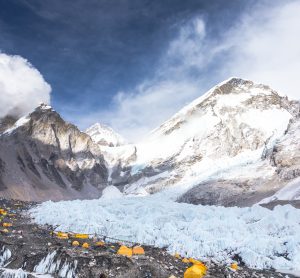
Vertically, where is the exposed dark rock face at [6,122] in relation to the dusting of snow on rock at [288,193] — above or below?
above

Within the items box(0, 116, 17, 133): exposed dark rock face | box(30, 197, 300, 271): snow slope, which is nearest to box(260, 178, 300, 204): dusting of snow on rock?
box(30, 197, 300, 271): snow slope

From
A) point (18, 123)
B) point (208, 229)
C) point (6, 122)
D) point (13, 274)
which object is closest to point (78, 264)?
point (13, 274)

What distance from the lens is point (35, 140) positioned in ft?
640

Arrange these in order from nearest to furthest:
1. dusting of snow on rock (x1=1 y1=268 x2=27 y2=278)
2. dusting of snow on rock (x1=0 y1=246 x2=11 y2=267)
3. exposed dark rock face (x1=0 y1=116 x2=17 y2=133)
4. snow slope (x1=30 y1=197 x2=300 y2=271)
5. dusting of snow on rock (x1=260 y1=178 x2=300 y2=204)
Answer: dusting of snow on rock (x1=1 y1=268 x2=27 y2=278)
dusting of snow on rock (x1=0 y1=246 x2=11 y2=267)
snow slope (x1=30 y1=197 x2=300 y2=271)
dusting of snow on rock (x1=260 y1=178 x2=300 y2=204)
exposed dark rock face (x1=0 y1=116 x2=17 y2=133)

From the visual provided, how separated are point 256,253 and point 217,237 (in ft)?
13.4

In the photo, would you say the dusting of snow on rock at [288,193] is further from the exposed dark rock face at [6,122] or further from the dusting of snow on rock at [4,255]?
the exposed dark rock face at [6,122]

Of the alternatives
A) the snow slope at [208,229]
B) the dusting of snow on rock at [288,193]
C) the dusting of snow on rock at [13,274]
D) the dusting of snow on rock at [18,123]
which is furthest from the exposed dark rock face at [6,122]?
the dusting of snow on rock at [13,274]

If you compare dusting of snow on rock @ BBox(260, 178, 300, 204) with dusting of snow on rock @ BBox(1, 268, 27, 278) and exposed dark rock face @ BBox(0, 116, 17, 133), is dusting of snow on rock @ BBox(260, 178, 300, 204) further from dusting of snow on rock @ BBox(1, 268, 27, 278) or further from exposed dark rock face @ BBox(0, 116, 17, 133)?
exposed dark rock face @ BBox(0, 116, 17, 133)

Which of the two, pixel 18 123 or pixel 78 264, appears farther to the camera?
pixel 18 123

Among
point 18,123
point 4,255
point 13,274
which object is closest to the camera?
point 13,274

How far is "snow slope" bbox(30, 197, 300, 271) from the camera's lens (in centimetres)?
2611

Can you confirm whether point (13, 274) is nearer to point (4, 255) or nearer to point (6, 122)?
point (4, 255)

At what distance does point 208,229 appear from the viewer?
104ft

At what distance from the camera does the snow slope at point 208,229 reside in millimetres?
26109
